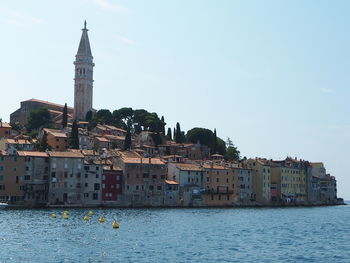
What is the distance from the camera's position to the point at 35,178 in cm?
7938

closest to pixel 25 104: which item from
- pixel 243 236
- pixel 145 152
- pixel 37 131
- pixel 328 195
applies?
pixel 37 131

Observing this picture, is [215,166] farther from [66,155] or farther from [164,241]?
[164,241]

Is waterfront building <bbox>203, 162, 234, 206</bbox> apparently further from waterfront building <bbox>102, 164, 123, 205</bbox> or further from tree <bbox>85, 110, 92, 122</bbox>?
tree <bbox>85, 110, 92, 122</bbox>

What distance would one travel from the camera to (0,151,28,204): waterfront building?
7675 cm

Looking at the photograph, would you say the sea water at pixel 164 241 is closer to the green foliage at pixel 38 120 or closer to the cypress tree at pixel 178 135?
the green foliage at pixel 38 120

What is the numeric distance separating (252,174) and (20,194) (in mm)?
46041

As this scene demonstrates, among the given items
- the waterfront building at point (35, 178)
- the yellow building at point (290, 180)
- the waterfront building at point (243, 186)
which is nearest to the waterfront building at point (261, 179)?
the waterfront building at point (243, 186)

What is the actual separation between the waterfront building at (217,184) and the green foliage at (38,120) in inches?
1593

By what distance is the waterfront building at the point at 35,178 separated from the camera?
78.5 metres

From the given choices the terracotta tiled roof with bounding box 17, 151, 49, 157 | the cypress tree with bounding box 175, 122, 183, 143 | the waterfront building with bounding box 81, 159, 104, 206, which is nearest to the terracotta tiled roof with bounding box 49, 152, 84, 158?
the terracotta tiled roof with bounding box 17, 151, 49, 157

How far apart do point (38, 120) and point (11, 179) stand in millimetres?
46134

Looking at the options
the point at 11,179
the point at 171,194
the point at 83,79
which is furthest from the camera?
the point at 83,79

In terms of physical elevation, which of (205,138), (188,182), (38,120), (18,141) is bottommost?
(188,182)

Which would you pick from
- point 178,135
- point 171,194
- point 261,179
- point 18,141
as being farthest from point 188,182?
→ point 178,135
